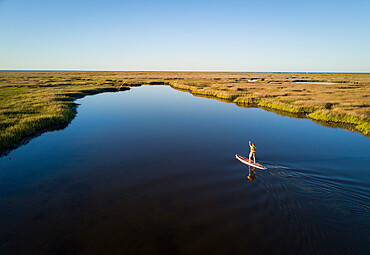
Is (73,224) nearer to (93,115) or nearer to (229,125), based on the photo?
(229,125)

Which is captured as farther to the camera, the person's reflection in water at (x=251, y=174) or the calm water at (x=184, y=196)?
the person's reflection in water at (x=251, y=174)

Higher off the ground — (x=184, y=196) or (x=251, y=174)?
(x=251, y=174)

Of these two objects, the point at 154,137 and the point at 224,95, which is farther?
the point at 224,95

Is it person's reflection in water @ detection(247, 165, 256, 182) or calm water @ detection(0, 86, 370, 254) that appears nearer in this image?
calm water @ detection(0, 86, 370, 254)

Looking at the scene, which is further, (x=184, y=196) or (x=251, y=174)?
(x=251, y=174)

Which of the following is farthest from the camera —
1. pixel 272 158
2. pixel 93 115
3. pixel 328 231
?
pixel 93 115

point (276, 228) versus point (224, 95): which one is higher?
point (224, 95)

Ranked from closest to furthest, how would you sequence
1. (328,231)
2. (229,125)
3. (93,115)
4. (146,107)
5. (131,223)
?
(328,231) → (131,223) → (229,125) → (93,115) → (146,107)

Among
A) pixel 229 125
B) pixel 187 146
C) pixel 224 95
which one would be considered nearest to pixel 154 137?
pixel 187 146
